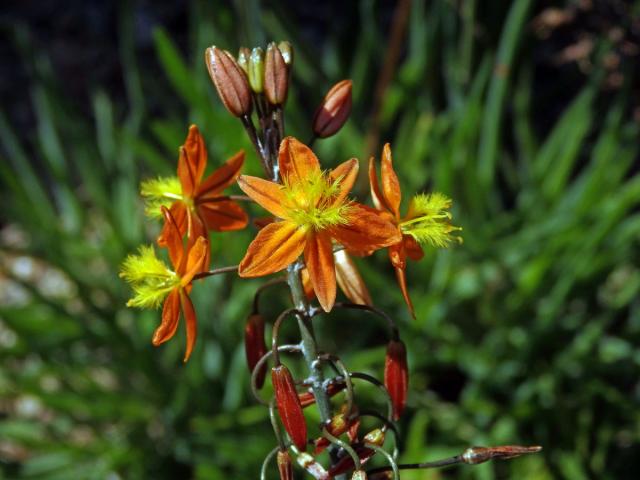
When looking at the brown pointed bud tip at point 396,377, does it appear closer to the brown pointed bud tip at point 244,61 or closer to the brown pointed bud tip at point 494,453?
the brown pointed bud tip at point 494,453

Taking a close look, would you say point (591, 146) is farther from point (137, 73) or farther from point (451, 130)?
point (137, 73)

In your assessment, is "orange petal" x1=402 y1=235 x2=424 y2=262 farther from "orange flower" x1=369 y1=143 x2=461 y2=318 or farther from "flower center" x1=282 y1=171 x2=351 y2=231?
"flower center" x1=282 y1=171 x2=351 y2=231

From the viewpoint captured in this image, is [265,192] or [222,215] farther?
[222,215]

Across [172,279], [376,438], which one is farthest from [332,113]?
[376,438]

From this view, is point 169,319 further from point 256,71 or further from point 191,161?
point 256,71

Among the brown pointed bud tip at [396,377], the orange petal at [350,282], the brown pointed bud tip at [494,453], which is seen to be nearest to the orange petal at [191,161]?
the orange petal at [350,282]

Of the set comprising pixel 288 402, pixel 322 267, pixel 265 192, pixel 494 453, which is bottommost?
pixel 494 453
